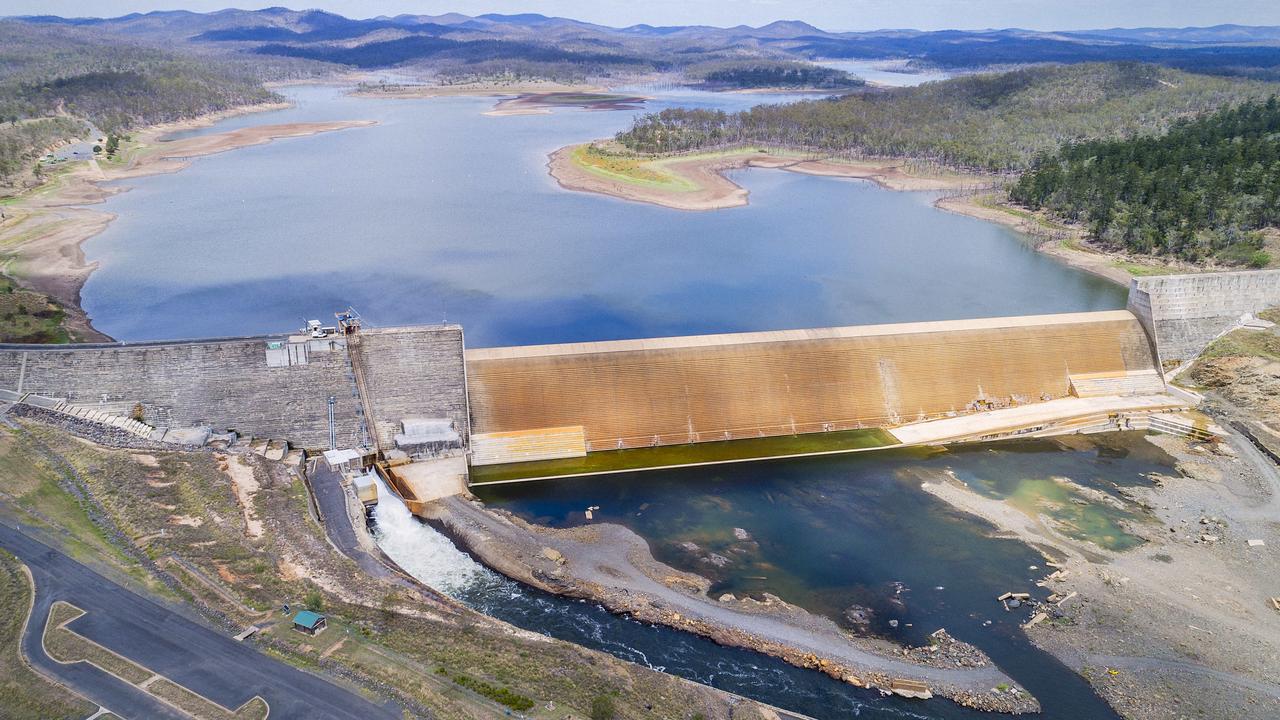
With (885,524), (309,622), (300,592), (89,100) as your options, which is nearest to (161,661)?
(309,622)

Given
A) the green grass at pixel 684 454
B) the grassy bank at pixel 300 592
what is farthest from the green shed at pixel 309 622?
the green grass at pixel 684 454

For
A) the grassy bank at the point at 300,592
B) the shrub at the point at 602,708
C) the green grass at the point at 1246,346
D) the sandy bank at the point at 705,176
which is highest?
the sandy bank at the point at 705,176

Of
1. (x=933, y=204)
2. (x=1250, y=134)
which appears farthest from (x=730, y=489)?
(x=1250, y=134)

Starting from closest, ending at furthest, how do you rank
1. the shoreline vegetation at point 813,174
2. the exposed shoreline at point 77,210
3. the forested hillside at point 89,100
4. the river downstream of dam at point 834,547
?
1. the river downstream of dam at point 834,547
2. the exposed shoreline at point 77,210
3. the shoreline vegetation at point 813,174
4. the forested hillside at point 89,100

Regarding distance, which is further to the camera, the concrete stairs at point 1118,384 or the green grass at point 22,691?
the concrete stairs at point 1118,384

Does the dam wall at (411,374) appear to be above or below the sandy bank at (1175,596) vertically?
above

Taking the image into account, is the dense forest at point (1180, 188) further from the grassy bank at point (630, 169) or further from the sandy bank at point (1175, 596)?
the grassy bank at point (630, 169)

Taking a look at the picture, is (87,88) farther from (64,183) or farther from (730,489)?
(730,489)
